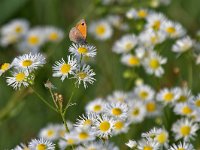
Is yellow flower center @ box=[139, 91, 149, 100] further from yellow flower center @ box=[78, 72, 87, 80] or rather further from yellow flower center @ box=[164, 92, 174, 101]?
yellow flower center @ box=[78, 72, 87, 80]

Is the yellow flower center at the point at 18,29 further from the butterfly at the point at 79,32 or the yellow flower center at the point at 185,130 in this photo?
the butterfly at the point at 79,32

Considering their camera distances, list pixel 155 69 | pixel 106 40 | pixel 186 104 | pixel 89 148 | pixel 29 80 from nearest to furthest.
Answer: pixel 29 80
pixel 89 148
pixel 186 104
pixel 155 69
pixel 106 40

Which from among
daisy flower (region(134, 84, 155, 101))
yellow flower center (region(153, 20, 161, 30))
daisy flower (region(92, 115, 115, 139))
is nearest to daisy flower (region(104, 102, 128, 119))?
daisy flower (region(92, 115, 115, 139))

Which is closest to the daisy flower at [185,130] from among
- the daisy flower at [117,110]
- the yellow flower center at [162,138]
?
the yellow flower center at [162,138]

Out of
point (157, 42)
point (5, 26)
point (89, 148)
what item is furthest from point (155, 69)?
point (5, 26)

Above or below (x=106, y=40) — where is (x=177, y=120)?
below

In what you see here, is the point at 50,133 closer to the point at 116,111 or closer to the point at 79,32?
the point at 116,111

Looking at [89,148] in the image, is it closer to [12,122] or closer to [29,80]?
[29,80]
